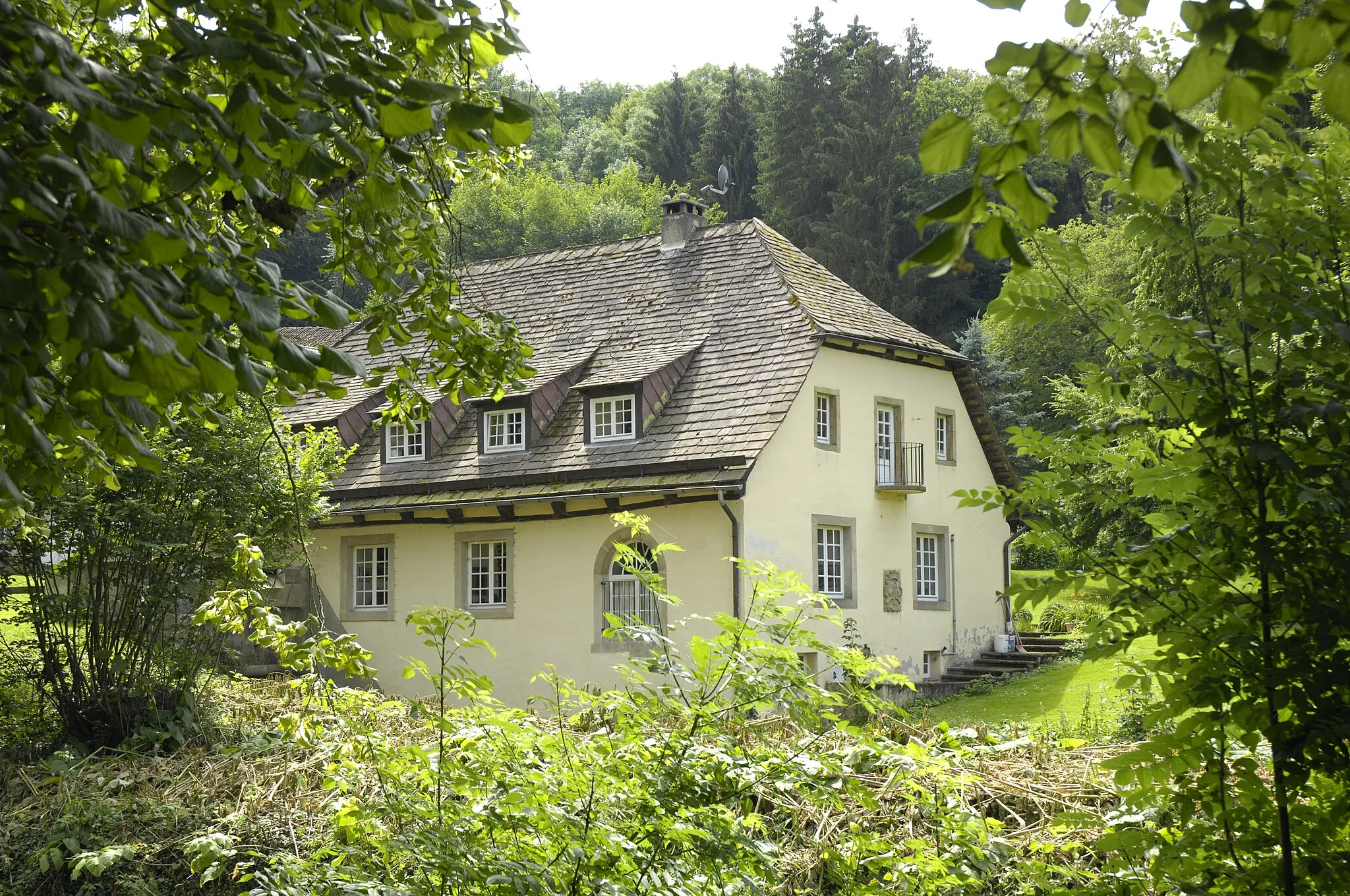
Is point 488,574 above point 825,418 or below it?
below

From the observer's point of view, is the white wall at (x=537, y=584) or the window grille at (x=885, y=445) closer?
the white wall at (x=537, y=584)

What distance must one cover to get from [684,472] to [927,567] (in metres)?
6.19

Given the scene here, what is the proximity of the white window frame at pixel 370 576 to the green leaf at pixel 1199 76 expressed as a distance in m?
20.9

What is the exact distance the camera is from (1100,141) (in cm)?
190

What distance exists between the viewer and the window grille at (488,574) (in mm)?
20922

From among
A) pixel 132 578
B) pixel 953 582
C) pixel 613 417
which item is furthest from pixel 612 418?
pixel 132 578

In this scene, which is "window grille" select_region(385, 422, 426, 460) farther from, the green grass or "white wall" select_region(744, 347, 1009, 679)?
the green grass

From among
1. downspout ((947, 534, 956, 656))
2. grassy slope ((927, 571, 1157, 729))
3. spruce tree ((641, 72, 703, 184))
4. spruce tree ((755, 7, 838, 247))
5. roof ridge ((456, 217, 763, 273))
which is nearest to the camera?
grassy slope ((927, 571, 1157, 729))

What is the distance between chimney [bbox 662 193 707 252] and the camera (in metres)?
24.6

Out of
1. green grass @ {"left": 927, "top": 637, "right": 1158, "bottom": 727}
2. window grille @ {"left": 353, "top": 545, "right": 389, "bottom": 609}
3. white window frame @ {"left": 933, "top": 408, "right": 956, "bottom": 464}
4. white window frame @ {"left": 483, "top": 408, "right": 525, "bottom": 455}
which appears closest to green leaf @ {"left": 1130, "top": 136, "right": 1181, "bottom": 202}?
green grass @ {"left": 927, "top": 637, "right": 1158, "bottom": 727}

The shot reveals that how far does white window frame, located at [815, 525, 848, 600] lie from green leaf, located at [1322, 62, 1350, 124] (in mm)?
18575

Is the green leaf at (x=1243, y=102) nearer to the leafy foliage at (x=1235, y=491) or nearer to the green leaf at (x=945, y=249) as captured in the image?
the green leaf at (x=945, y=249)

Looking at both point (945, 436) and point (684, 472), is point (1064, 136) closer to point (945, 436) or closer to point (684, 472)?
point (684, 472)

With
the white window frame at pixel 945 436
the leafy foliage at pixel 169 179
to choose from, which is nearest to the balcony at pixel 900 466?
the white window frame at pixel 945 436
